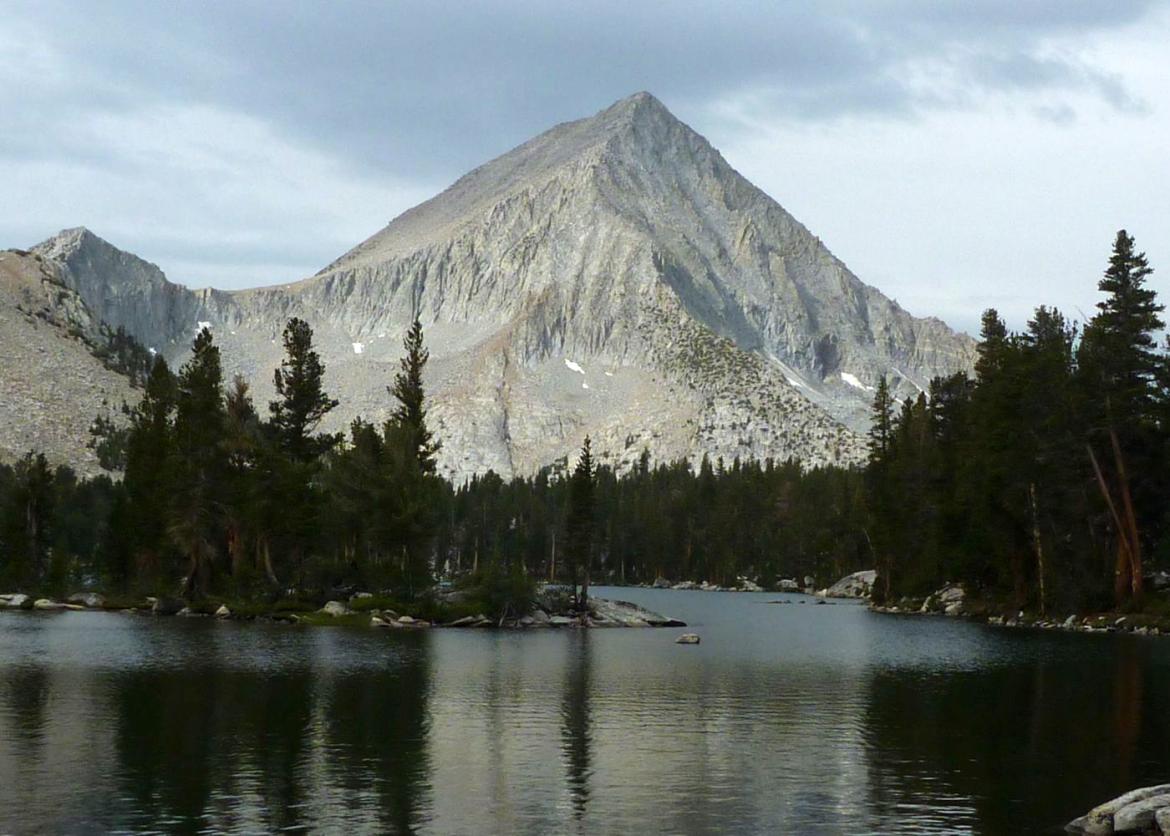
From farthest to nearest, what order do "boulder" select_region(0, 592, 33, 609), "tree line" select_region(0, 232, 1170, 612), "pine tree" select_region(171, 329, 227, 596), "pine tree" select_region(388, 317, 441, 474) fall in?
1. "boulder" select_region(0, 592, 33, 609)
2. "pine tree" select_region(388, 317, 441, 474)
3. "pine tree" select_region(171, 329, 227, 596)
4. "tree line" select_region(0, 232, 1170, 612)

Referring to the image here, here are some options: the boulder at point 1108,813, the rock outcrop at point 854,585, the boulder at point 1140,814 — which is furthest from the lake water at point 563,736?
the rock outcrop at point 854,585

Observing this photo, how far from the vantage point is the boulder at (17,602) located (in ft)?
376

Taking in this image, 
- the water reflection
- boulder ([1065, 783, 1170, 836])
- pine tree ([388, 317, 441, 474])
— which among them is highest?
pine tree ([388, 317, 441, 474])

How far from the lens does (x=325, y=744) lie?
128 ft

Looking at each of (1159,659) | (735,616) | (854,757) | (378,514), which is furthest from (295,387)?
(854,757)

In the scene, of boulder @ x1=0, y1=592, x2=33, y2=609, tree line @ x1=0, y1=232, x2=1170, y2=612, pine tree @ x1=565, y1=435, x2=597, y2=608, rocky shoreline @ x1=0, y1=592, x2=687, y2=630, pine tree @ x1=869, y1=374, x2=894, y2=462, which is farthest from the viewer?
pine tree @ x1=869, y1=374, x2=894, y2=462

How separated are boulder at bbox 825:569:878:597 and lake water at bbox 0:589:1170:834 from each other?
99523mm

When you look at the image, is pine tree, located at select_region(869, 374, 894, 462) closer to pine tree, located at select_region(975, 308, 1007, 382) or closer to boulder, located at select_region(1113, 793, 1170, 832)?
pine tree, located at select_region(975, 308, 1007, 382)

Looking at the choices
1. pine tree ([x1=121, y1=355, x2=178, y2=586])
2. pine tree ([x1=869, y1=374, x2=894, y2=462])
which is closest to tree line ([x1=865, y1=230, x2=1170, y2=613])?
pine tree ([x1=869, y1=374, x2=894, y2=462])

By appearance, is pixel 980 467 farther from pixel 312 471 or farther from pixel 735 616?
pixel 312 471

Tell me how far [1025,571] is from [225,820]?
92768 millimetres

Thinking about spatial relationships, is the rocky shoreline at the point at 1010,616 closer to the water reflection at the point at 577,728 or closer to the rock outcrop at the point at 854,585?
the rock outcrop at the point at 854,585

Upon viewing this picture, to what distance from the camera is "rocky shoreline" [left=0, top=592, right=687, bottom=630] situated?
9694 cm

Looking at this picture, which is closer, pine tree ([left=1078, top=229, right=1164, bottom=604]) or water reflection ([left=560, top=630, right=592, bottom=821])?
water reflection ([left=560, top=630, right=592, bottom=821])
